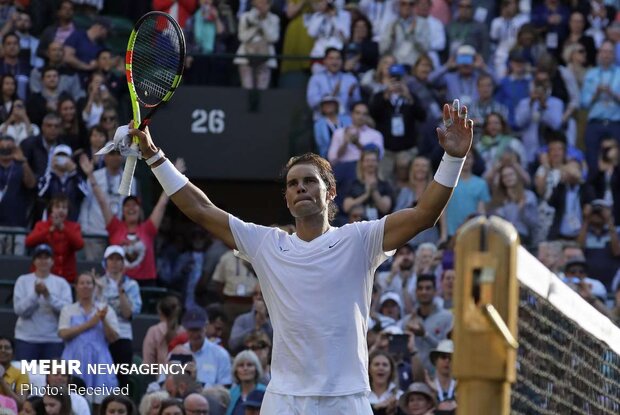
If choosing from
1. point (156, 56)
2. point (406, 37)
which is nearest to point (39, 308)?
point (156, 56)

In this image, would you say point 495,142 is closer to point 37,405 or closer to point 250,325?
point 250,325

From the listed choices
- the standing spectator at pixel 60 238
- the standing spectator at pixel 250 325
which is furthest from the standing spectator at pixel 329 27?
the standing spectator at pixel 250 325

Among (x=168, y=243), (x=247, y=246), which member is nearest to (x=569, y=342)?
(x=247, y=246)

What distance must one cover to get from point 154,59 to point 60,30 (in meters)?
8.97

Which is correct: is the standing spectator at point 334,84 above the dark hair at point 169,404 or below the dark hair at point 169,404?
above

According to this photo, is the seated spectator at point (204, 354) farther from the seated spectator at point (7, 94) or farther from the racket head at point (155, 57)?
the seated spectator at point (7, 94)

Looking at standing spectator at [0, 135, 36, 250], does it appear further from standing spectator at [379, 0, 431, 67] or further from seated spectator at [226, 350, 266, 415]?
standing spectator at [379, 0, 431, 67]

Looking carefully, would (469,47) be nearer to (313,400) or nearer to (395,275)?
(395,275)

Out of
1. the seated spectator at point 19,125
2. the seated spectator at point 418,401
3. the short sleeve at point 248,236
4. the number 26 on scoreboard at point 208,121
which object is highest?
the number 26 on scoreboard at point 208,121

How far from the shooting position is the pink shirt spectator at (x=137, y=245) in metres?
14.5

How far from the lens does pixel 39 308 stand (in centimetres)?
1308

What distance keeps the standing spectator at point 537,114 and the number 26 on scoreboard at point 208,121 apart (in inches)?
139

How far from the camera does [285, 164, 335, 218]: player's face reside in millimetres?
6566

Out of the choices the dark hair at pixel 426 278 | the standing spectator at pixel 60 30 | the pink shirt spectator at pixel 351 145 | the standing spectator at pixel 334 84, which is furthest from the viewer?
the standing spectator at pixel 60 30
